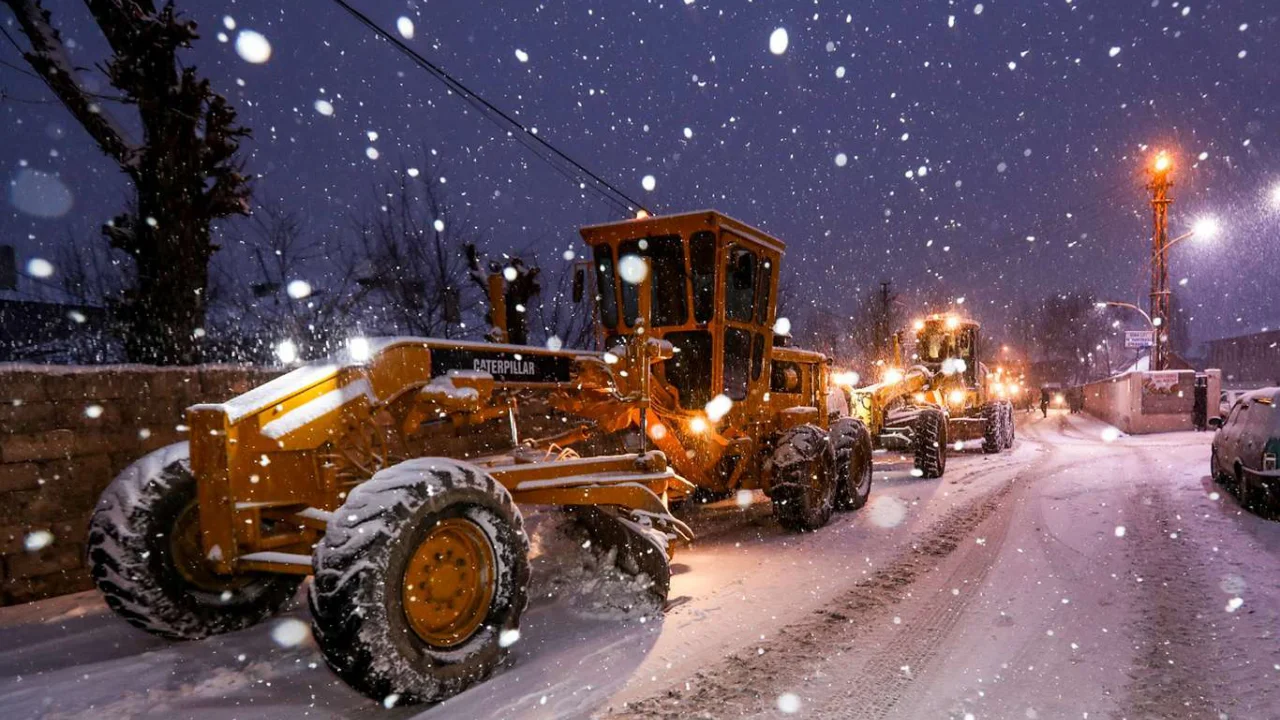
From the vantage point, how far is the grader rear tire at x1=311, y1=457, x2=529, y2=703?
3420 mm

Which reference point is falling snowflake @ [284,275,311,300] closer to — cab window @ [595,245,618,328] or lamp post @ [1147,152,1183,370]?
cab window @ [595,245,618,328]

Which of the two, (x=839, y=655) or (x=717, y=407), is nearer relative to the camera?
(x=839, y=655)

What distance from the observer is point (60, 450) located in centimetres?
579

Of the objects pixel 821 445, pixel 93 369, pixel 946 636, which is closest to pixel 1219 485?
pixel 821 445

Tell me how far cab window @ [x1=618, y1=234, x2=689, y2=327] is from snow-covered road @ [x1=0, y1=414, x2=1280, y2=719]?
7.40ft

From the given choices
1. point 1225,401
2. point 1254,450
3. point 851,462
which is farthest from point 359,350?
point 1225,401

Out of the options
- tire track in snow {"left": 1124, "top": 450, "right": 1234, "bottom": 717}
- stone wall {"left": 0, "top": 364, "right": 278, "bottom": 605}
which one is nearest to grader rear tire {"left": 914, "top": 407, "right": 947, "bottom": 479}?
tire track in snow {"left": 1124, "top": 450, "right": 1234, "bottom": 717}

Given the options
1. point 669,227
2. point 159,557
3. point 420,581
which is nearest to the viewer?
point 420,581

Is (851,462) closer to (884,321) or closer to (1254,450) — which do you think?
(1254,450)

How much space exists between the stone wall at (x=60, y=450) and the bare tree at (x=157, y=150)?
10.3 ft

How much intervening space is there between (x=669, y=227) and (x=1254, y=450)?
290 inches

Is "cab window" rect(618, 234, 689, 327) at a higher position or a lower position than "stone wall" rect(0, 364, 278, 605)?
higher

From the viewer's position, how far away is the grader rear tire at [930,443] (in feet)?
41.3

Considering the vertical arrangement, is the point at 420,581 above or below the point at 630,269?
below
